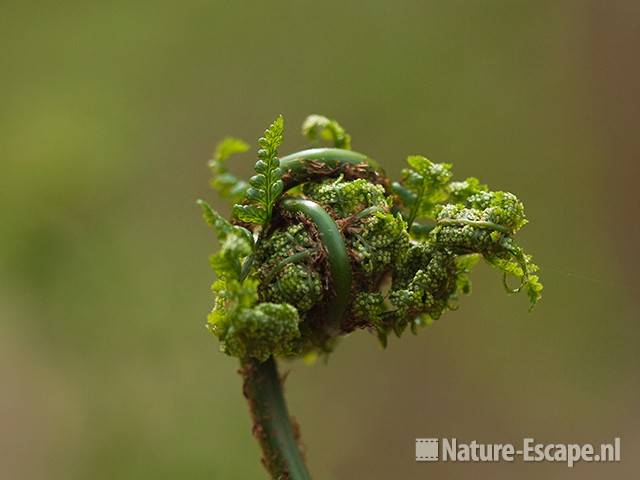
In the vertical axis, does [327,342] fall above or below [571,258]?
below

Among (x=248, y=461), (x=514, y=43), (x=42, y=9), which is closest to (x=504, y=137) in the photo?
(x=514, y=43)

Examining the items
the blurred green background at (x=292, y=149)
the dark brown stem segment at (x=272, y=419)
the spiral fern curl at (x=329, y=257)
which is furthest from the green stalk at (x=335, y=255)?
the blurred green background at (x=292, y=149)

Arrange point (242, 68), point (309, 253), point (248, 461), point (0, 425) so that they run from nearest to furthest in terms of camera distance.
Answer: point (309, 253) → point (248, 461) → point (0, 425) → point (242, 68)

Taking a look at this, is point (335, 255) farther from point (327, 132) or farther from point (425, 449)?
point (425, 449)

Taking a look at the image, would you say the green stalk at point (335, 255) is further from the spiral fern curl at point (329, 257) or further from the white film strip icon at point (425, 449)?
the white film strip icon at point (425, 449)

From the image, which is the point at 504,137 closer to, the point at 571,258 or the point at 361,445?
the point at 571,258

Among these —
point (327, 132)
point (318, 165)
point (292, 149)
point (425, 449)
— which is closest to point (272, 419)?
point (318, 165)
